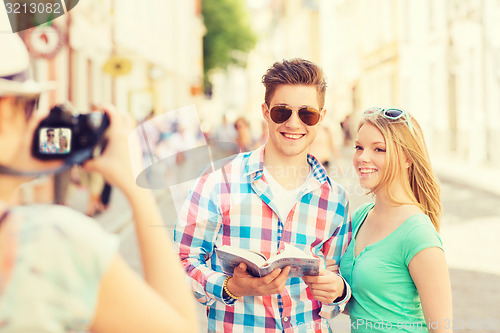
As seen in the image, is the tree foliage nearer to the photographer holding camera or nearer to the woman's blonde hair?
the woman's blonde hair

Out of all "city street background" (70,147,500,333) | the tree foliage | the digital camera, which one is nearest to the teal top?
"city street background" (70,147,500,333)

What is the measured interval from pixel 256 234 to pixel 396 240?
503 mm

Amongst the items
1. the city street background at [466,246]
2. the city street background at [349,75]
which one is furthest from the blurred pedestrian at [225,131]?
the city street background at [466,246]

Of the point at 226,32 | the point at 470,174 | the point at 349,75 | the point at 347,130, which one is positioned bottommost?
the point at 470,174

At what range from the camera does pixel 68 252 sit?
1011 millimetres

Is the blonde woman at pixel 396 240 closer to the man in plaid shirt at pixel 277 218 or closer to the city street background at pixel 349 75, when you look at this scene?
the man in plaid shirt at pixel 277 218

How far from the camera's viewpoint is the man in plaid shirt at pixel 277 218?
2.14m

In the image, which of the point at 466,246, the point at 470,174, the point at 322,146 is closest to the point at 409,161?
the point at 466,246

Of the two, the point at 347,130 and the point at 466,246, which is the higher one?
the point at 347,130

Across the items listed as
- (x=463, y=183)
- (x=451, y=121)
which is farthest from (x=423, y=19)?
(x=463, y=183)

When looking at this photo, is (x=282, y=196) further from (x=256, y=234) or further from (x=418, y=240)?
(x=418, y=240)

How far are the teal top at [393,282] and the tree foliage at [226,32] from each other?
139 ft

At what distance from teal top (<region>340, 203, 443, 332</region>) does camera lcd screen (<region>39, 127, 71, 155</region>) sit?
4.48 feet

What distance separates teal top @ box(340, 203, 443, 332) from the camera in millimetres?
2141
